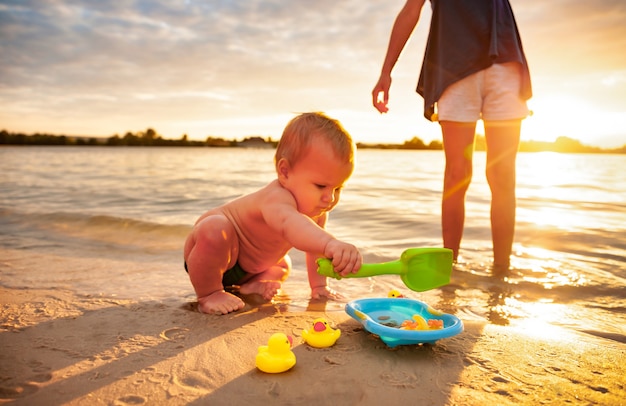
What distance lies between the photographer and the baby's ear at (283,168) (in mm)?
2291

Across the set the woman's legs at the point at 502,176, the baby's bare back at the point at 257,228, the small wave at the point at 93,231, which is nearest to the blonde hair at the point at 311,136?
the baby's bare back at the point at 257,228

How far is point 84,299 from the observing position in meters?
2.43

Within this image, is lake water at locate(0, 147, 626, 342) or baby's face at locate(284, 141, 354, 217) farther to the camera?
lake water at locate(0, 147, 626, 342)

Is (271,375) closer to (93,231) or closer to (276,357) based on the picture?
(276,357)

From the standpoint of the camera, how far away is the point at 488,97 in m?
3.21

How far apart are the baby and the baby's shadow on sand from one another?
0.68 feet

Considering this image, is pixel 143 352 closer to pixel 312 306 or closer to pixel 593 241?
pixel 312 306

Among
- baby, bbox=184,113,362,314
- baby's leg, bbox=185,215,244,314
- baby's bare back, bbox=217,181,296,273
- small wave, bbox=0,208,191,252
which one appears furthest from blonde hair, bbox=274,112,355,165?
small wave, bbox=0,208,191,252

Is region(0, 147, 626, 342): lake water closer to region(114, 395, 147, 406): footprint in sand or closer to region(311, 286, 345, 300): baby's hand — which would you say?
region(311, 286, 345, 300): baby's hand

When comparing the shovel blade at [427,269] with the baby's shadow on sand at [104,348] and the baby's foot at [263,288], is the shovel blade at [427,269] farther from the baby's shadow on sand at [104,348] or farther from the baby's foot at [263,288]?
the baby's foot at [263,288]

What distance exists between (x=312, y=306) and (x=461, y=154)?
5.40ft

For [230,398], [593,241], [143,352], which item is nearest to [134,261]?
[143,352]

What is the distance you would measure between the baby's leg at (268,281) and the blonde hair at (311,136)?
0.81 meters

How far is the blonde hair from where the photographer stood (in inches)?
86.0
